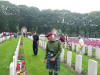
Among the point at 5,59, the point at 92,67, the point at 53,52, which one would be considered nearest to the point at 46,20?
the point at 5,59

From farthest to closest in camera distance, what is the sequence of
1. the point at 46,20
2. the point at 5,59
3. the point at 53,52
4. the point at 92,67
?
1. the point at 46,20
2. the point at 5,59
3. the point at 92,67
4. the point at 53,52

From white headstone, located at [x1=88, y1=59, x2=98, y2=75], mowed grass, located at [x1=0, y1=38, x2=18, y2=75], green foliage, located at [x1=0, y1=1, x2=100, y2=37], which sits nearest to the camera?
white headstone, located at [x1=88, y1=59, x2=98, y2=75]

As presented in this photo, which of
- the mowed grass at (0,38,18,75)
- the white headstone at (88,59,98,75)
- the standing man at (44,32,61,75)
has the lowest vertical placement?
the mowed grass at (0,38,18,75)

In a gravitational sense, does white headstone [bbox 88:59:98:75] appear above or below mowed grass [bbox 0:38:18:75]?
above

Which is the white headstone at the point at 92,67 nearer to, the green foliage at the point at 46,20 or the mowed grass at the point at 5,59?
the mowed grass at the point at 5,59

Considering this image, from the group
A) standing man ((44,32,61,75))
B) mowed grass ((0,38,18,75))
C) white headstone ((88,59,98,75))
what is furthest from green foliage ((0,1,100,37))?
standing man ((44,32,61,75))

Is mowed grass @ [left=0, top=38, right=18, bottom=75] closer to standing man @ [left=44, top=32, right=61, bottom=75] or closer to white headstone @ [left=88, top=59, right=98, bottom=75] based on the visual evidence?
standing man @ [left=44, top=32, right=61, bottom=75]

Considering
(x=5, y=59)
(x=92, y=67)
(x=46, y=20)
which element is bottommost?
(x=5, y=59)

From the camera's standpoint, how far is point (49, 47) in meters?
4.82

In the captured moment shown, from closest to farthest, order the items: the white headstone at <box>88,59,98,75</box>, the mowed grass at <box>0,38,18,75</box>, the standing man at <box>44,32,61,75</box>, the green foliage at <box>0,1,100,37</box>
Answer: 1. the standing man at <box>44,32,61,75</box>
2. the white headstone at <box>88,59,98,75</box>
3. the mowed grass at <box>0,38,18,75</box>
4. the green foliage at <box>0,1,100,37</box>

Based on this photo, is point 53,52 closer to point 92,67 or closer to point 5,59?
point 92,67

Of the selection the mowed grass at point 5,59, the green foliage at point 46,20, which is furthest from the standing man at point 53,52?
the green foliage at point 46,20

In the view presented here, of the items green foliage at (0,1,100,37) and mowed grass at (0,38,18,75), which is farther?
green foliage at (0,1,100,37)

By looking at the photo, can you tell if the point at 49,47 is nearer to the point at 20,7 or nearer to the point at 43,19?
the point at 43,19
